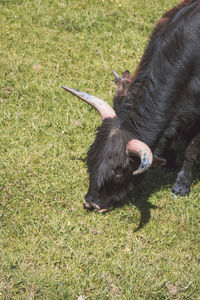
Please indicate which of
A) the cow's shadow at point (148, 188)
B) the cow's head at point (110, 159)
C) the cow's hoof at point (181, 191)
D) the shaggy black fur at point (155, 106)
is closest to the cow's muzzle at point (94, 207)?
the cow's head at point (110, 159)

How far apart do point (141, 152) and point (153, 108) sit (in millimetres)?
618

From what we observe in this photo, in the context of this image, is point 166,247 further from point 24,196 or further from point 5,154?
point 5,154

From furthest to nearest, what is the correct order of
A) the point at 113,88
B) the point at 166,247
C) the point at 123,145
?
1. the point at 113,88
2. the point at 166,247
3. the point at 123,145

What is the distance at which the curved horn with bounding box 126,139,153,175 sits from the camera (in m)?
3.67

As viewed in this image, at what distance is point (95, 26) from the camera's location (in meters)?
7.76

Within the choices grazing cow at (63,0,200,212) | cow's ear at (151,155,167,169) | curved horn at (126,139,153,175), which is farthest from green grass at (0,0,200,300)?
curved horn at (126,139,153,175)

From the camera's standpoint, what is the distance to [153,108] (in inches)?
162

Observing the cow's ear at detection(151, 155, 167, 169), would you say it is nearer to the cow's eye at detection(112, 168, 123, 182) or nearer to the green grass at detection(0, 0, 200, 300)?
the cow's eye at detection(112, 168, 123, 182)

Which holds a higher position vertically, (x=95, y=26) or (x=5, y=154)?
(x=95, y=26)

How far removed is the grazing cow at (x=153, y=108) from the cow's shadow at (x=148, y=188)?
540mm

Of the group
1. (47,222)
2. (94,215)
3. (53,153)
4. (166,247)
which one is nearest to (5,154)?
(53,153)

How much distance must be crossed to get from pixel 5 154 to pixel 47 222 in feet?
4.36

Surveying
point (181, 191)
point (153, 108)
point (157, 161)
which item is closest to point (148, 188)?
point (181, 191)

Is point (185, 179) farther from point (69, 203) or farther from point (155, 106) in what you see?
point (69, 203)
